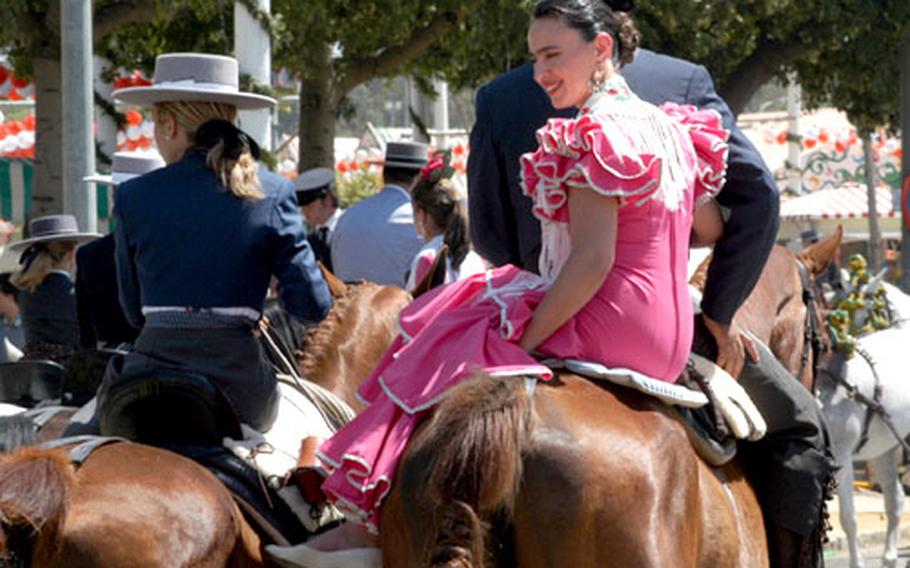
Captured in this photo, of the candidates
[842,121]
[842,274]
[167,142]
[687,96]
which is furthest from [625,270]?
[842,121]

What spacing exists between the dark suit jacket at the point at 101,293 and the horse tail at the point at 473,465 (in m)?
3.31

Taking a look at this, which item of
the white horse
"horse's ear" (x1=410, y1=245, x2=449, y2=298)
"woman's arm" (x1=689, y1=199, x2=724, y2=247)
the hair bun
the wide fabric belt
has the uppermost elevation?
the hair bun

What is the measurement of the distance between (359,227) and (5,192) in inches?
883

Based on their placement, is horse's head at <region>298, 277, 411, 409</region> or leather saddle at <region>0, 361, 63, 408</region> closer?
horse's head at <region>298, 277, 411, 409</region>

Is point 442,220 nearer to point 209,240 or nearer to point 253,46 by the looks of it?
point 253,46

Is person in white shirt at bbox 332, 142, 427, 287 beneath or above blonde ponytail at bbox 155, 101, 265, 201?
beneath

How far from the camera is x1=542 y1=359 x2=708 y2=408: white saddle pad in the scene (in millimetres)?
4234

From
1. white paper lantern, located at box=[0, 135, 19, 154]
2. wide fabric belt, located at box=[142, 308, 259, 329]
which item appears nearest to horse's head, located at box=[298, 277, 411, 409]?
wide fabric belt, located at box=[142, 308, 259, 329]

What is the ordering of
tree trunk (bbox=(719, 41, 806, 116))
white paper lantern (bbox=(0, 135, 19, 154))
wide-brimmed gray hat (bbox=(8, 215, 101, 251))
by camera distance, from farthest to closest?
white paper lantern (bbox=(0, 135, 19, 154)), tree trunk (bbox=(719, 41, 806, 116)), wide-brimmed gray hat (bbox=(8, 215, 101, 251))

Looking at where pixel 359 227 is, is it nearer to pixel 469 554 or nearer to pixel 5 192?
pixel 469 554

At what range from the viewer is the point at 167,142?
543 centimetres

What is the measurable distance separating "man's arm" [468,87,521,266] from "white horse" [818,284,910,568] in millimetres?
7399

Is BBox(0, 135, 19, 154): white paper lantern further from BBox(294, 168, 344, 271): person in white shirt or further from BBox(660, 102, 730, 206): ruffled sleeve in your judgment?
BBox(660, 102, 730, 206): ruffled sleeve

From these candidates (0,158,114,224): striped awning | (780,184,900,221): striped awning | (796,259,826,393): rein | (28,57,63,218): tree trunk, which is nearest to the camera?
(796,259,826,393): rein
